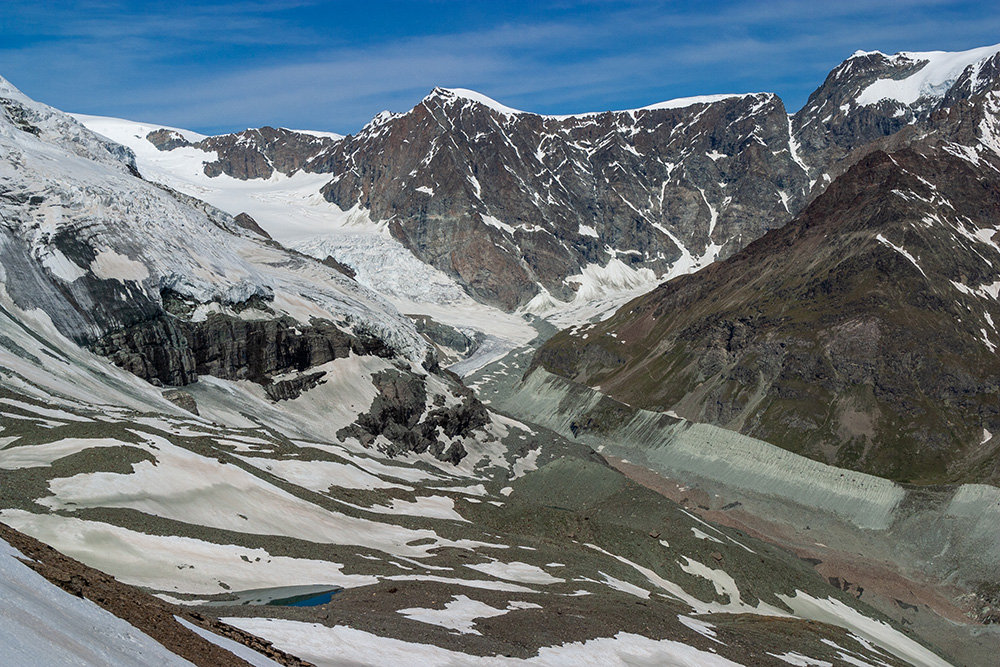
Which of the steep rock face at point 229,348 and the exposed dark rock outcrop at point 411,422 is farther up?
the steep rock face at point 229,348

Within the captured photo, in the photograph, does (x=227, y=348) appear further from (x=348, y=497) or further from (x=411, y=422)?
(x=348, y=497)

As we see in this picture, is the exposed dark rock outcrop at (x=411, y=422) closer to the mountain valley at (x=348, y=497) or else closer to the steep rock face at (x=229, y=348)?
the mountain valley at (x=348, y=497)

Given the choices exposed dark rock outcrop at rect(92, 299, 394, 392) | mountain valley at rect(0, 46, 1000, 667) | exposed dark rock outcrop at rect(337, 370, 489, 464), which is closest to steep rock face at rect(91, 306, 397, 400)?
exposed dark rock outcrop at rect(92, 299, 394, 392)

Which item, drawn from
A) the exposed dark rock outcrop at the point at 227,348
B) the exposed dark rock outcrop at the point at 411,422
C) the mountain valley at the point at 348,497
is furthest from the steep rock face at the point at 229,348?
the exposed dark rock outcrop at the point at 411,422

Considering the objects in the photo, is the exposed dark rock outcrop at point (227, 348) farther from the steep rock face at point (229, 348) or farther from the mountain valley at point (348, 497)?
the mountain valley at point (348, 497)

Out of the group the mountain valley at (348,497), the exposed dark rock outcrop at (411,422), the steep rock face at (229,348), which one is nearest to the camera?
the mountain valley at (348,497)

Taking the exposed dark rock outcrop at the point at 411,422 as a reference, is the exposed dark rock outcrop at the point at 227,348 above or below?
above

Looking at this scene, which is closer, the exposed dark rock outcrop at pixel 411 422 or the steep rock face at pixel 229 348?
the steep rock face at pixel 229 348

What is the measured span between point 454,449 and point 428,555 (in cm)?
8693

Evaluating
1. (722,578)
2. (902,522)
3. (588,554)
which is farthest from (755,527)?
(588,554)

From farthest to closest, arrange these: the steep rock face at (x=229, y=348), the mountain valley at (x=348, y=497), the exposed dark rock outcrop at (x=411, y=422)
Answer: the exposed dark rock outcrop at (x=411, y=422), the steep rock face at (x=229, y=348), the mountain valley at (x=348, y=497)

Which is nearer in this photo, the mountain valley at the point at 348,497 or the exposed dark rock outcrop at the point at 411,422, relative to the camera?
the mountain valley at the point at 348,497

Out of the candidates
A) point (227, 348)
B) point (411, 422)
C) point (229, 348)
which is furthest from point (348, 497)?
point (411, 422)

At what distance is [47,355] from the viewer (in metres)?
101
